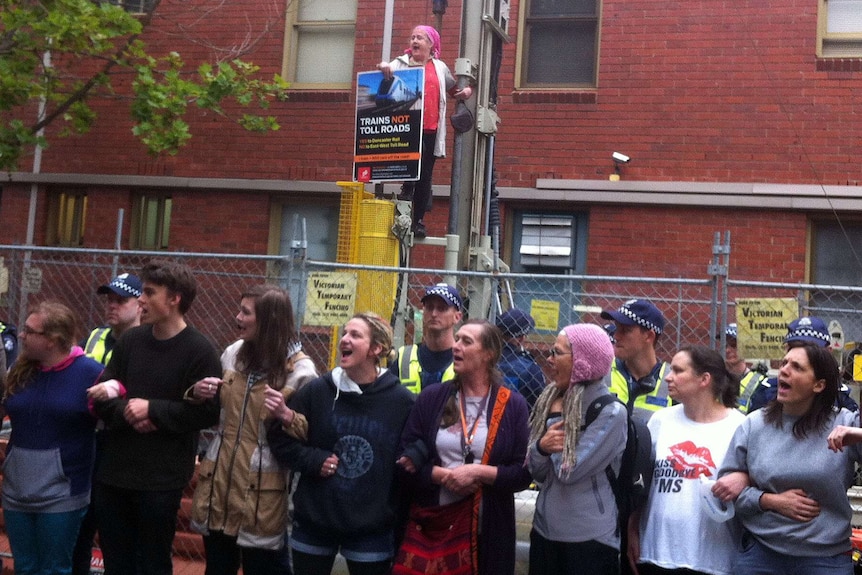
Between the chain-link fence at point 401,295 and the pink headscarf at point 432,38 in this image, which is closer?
the chain-link fence at point 401,295

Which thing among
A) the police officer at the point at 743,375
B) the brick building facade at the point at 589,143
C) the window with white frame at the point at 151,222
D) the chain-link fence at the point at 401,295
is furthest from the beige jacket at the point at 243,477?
the window with white frame at the point at 151,222

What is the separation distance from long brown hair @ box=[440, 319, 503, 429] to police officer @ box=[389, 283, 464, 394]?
772 mm

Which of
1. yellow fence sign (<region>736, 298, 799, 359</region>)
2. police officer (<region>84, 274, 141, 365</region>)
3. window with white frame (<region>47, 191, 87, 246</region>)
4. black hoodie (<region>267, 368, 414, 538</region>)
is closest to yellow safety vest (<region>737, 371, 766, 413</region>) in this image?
yellow fence sign (<region>736, 298, 799, 359</region>)

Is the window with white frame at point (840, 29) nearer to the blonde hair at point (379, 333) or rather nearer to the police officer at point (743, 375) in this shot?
the police officer at point (743, 375)

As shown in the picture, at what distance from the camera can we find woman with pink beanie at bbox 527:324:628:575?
4730 millimetres

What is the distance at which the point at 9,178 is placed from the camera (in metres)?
13.6

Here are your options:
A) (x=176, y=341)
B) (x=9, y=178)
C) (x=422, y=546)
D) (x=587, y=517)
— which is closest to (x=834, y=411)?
(x=587, y=517)

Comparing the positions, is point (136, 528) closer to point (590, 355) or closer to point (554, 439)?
point (554, 439)

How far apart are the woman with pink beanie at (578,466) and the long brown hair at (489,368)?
38 centimetres

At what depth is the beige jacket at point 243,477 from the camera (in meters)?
5.14

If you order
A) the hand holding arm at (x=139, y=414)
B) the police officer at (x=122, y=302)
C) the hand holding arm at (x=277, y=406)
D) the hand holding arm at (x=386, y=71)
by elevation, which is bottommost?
the hand holding arm at (x=139, y=414)

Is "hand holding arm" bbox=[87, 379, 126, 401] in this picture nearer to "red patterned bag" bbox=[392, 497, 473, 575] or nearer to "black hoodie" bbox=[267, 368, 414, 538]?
"black hoodie" bbox=[267, 368, 414, 538]

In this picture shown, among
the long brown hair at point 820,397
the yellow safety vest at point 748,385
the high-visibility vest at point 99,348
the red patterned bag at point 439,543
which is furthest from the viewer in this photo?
the yellow safety vest at point 748,385

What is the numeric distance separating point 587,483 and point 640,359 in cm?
104
